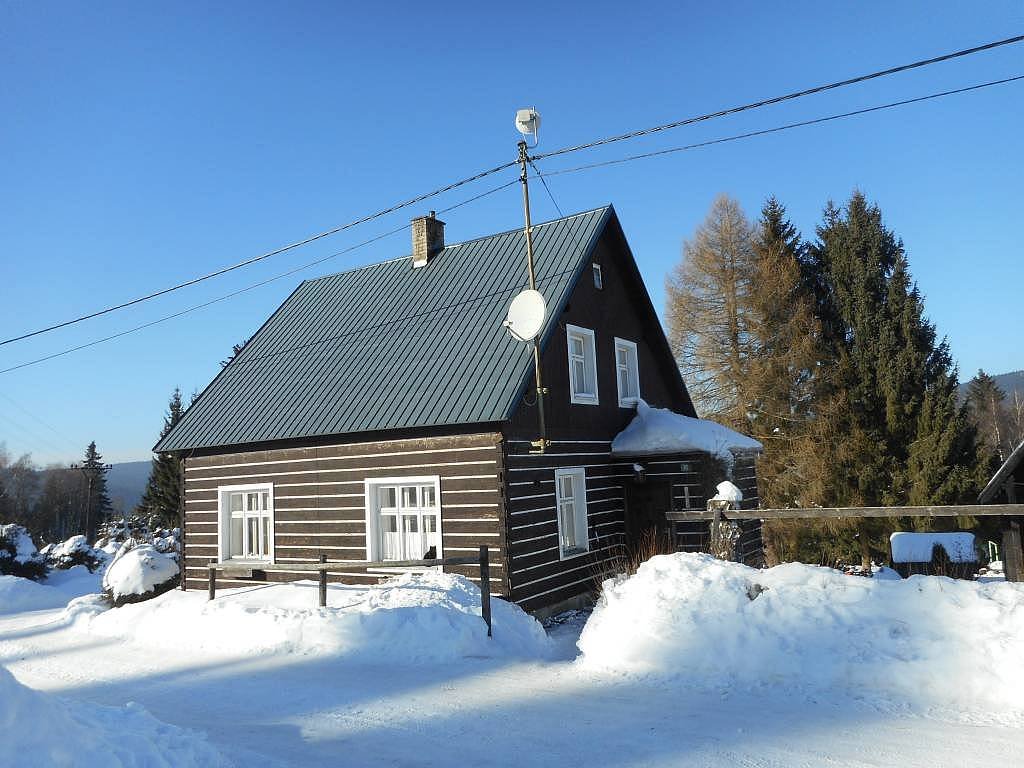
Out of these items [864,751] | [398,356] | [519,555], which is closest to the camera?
[864,751]

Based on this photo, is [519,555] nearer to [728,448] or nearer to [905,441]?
[728,448]

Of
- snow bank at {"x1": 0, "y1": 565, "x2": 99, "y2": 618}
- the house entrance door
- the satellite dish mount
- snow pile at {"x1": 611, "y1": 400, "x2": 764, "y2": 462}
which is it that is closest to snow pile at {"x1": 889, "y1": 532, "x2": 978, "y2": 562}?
snow pile at {"x1": 611, "y1": 400, "x2": 764, "y2": 462}

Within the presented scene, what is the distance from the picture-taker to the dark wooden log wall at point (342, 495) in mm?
12305

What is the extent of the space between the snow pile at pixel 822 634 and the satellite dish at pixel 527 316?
5040 mm

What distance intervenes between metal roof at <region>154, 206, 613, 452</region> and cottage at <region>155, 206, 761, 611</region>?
0.16 ft

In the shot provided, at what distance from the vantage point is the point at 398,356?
583 inches

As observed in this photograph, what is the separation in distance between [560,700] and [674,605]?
73.3 inches

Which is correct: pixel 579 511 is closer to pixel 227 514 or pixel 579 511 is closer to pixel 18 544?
pixel 227 514

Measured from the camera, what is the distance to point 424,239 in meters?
18.0

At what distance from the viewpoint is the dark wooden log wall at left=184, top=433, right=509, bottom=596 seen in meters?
12.3

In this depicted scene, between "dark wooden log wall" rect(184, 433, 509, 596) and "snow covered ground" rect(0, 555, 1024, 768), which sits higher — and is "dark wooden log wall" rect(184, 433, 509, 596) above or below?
above

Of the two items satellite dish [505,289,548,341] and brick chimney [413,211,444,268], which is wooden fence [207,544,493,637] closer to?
satellite dish [505,289,548,341]

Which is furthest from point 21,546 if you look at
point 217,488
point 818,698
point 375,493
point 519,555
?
point 818,698

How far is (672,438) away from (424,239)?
809cm
